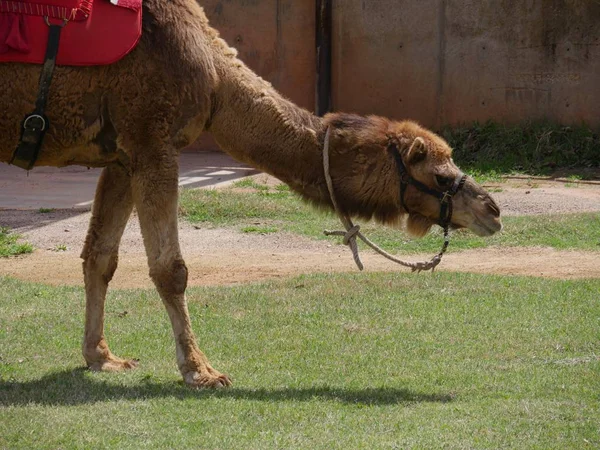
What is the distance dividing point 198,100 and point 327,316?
8.44ft

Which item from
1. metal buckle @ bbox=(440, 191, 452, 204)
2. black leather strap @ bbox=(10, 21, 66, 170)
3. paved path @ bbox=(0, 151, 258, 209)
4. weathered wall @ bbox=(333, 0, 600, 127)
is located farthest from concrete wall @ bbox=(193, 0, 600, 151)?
black leather strap @ bbox=(10, 21, 66, 170)

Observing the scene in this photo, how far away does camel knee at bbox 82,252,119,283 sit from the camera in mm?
6969

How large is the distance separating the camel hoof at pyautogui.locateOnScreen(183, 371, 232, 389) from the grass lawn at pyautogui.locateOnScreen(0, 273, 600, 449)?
7 cm

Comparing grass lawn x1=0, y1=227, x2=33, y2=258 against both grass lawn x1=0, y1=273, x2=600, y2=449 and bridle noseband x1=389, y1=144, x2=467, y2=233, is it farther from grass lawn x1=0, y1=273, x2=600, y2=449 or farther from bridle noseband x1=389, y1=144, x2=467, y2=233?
bridle noseband x1=389, y1=144, x2=467, y2=233

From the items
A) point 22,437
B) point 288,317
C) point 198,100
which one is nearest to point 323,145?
point 198,100

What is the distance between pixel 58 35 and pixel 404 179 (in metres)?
2.23

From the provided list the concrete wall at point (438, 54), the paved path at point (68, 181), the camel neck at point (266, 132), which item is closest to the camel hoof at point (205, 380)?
the camel neck at point (266, 132)

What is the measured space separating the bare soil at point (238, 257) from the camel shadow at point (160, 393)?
3379 mm

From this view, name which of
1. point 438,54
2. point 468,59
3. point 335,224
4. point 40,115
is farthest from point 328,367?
point 438,54

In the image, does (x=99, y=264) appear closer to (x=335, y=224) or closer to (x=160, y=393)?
(x=160, y=393)

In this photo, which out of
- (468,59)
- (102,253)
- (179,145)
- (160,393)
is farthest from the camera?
(468,59)

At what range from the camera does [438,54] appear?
1764cm

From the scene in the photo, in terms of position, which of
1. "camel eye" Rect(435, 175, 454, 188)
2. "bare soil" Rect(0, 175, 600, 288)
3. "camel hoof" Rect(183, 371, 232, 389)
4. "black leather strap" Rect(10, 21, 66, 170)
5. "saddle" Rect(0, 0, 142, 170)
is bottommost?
"bare soil" Rect(0, 175, 600, 288)

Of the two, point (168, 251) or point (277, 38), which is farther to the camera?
point (277, 38)
